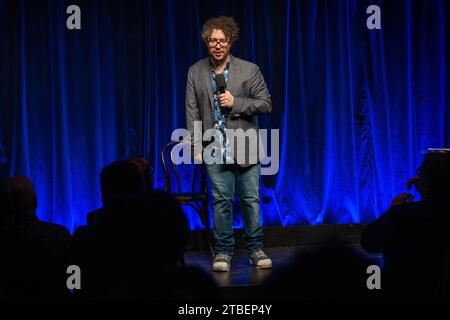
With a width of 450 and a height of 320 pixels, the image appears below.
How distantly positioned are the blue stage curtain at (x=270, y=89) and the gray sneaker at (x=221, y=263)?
105cm

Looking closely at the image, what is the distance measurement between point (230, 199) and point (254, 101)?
1.99 ft

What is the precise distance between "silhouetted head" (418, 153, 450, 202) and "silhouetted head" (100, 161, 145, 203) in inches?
38.2

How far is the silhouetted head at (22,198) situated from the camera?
2.07m

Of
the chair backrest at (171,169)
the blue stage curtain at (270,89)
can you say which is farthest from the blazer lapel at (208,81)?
the blue stage curtain at (270,89)

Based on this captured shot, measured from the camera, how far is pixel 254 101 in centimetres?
362

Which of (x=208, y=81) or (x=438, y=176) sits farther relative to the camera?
(x=208, y=81)

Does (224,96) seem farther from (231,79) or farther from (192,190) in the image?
(192,190)

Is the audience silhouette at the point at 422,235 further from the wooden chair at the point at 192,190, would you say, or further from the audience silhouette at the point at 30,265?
the wooden chair at the point at 192,190

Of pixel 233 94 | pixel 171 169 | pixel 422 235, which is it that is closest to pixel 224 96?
pixel 233 94

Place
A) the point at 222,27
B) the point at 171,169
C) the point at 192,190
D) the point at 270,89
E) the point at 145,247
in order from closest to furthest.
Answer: the point at 145,247, the point at 222,27, the point at 192,190, the point at 171,169, the point at 270,89

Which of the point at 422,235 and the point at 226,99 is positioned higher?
the point at 226,99
